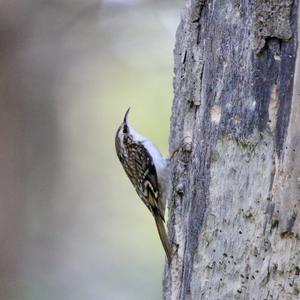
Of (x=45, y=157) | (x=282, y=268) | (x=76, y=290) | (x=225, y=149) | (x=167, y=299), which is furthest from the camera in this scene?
(x=76, y=290)

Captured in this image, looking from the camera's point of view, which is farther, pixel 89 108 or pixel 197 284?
pixel 89 108

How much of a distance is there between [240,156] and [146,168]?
3.73ft

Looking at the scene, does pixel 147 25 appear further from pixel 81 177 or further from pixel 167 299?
pixel 167 299

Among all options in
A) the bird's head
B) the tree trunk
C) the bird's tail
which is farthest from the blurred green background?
the tree trunk

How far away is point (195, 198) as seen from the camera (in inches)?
67.6

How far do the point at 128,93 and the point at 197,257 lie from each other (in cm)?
355

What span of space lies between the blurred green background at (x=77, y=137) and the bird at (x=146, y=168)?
1.54 m

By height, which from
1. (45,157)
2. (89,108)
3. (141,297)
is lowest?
(141,297)

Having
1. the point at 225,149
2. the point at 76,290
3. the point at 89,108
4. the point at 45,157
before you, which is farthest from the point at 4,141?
the point at 225,149

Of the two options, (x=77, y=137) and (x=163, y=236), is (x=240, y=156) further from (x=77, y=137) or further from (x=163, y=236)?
(x=77, y=137)

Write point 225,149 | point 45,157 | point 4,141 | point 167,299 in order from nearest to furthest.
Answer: point 225,149, point 167,299, point 4,141, point 45,157

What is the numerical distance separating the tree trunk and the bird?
1.34ft

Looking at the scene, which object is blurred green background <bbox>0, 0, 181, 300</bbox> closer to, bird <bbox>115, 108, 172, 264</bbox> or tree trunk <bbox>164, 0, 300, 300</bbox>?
bird <bbox>115, 108, 172, 264</bbox>

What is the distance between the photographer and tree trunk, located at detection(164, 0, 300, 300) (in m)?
1.47
